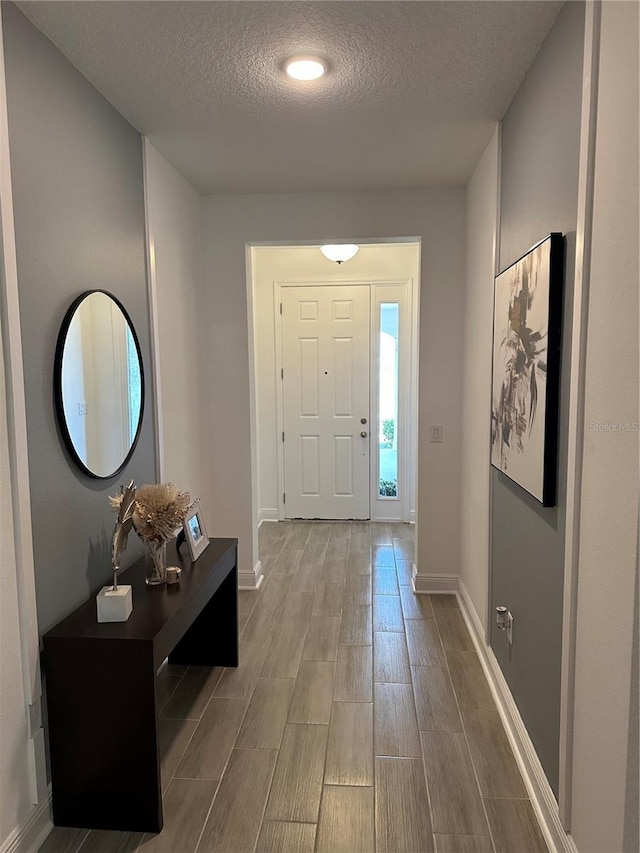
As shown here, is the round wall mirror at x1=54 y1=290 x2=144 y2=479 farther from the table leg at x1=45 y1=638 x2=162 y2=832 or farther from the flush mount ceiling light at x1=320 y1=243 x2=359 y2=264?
the flush mount ceiling light at x1=320 y1=243 x2=359 y2=264

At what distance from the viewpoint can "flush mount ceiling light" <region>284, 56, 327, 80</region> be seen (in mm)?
1895

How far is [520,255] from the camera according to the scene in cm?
213

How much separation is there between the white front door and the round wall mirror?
2676 millimetres

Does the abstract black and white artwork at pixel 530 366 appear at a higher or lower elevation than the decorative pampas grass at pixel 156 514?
higher

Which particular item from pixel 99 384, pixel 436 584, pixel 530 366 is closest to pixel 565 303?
pixel 530 366

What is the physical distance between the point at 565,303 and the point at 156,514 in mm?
1553

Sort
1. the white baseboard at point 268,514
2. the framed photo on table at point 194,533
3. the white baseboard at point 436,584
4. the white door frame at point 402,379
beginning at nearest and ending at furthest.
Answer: the framed photo on table at point 194,533
the white baseboard at point 436,584
the white door frame at point 402,379
the white baseboard at point 268,514

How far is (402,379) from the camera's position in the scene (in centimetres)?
500

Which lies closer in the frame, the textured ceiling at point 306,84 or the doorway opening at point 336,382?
the textured ceiling at point 306,84

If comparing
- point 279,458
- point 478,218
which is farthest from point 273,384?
point 478,218

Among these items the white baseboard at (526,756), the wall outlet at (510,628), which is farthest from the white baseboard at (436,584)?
the wall outlet at (510,628)

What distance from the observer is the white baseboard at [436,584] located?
3.59 m

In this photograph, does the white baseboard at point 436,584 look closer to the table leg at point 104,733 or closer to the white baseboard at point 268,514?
the white baseboard at point 268,514

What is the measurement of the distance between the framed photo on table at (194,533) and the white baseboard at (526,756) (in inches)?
55.3
